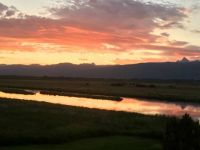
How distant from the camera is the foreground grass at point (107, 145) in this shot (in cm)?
2724

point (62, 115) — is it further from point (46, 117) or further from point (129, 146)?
point (129, 146)

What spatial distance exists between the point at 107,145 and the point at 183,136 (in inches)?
254

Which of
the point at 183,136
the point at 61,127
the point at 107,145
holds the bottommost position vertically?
the point at 107,145

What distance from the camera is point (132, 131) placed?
35.0 m

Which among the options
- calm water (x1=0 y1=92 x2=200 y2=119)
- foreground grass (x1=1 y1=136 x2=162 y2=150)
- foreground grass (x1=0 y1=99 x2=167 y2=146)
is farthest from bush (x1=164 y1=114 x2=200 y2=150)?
calm water (x1=0 y1=92 x2=200 y2=119)

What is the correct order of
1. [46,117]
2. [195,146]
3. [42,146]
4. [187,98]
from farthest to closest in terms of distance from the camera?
[187,98]
[46,117]
[42,146]
[195,146]

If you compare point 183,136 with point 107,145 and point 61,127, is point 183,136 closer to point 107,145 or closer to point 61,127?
point 107,145

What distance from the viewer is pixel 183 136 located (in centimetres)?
2352

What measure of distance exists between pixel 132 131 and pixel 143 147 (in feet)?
21.8

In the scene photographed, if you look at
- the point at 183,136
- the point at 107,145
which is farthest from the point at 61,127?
the point at 183,136

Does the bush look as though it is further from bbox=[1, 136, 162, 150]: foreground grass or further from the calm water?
the calm water

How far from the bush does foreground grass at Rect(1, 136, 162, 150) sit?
4.34m

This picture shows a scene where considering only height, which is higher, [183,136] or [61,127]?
[183,136]

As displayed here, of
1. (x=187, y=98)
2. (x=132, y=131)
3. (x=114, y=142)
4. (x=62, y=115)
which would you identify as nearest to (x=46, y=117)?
(x=62, y=115)
